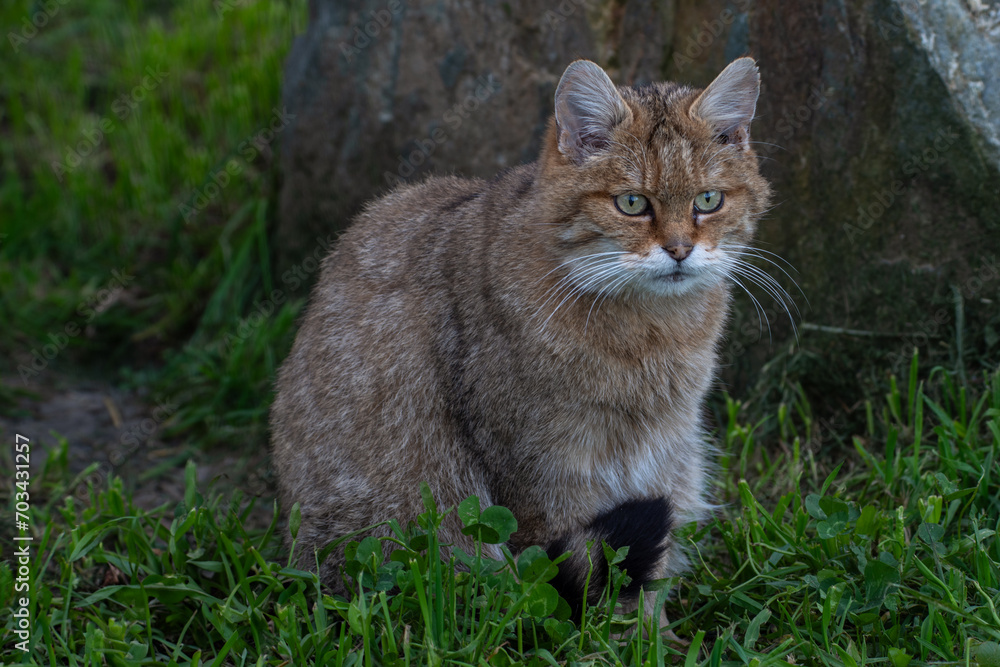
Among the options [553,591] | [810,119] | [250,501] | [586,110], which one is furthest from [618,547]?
[810,119]

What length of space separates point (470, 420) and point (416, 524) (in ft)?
1.34

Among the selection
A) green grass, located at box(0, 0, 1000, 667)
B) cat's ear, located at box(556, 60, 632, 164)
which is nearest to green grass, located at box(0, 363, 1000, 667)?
green grass, located at box(0, 0, 1000, 667)

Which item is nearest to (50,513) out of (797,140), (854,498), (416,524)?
(416,524)

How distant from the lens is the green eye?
3096mm

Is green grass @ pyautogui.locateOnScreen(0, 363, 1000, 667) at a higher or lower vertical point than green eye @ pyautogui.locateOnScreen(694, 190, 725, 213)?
lower

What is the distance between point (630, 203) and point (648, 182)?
3.5 inches

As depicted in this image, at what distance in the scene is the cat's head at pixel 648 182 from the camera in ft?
9.93

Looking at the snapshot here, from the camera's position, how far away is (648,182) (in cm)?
304

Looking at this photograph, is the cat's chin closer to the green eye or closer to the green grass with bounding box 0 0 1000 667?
the green eye

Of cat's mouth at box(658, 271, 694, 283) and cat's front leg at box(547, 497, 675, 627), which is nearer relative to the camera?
cat's front leg at box(547, 497, 675, 627)

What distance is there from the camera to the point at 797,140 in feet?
13.4

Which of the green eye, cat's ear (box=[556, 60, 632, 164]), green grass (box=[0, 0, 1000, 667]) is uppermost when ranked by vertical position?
cat's ear (box=[556, 60, 632, 164])

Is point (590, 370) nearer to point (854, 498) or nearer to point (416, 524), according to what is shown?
point (416, 524)

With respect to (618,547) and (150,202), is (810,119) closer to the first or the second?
(618,547)
